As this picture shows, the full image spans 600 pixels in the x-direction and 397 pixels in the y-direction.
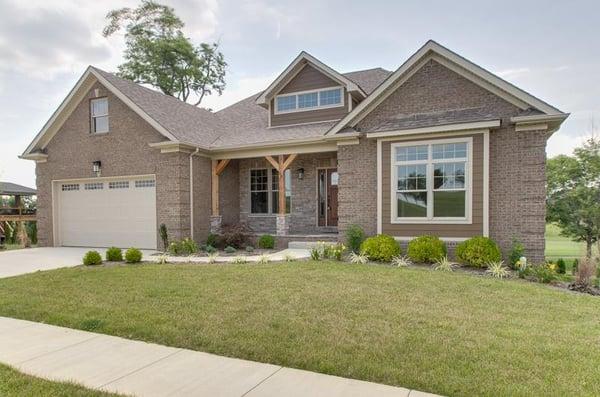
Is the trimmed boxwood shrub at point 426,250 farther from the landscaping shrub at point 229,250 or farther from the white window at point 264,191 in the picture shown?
the white window at point 264,191

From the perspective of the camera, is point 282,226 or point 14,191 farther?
point 14,191

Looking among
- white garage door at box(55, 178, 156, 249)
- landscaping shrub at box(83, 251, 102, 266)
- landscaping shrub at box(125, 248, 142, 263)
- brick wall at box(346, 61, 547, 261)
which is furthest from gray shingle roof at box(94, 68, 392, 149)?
landscaping shrub at box(83, 251, 102, 266)

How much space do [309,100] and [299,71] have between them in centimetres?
120

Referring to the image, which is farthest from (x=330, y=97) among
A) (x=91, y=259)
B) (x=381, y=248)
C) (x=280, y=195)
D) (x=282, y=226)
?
(x=91, y=259)

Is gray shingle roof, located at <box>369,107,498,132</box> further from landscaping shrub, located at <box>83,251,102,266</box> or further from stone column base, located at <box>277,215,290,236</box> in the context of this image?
landscaping shrub, located at <box>83,251,102,266</box>

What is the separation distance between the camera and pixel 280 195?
539 inches

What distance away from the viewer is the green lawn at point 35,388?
3271 mm

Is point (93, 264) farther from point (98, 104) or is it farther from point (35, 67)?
point (35, 67)

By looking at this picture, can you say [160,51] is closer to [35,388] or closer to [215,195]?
[215,195]

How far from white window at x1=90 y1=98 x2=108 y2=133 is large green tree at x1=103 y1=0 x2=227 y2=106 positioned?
13.8m

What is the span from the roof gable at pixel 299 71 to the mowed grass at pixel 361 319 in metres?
7.82

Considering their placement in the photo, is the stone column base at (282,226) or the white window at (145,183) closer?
the stone column base at (282,226)

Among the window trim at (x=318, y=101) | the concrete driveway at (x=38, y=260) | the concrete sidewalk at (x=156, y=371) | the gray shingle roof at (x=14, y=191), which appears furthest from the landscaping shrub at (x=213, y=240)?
the gray shingle roof at (x=14, y=191)

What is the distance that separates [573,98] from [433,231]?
470 inches
